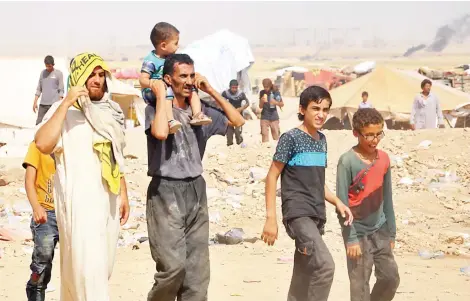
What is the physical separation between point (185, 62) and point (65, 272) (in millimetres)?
1352

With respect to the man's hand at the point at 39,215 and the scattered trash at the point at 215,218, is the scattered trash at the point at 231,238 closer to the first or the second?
the scattered trash at the point at 215,218

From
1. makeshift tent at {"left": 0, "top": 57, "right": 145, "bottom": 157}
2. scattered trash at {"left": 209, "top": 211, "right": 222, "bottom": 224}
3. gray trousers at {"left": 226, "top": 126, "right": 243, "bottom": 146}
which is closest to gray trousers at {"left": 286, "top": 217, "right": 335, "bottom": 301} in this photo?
scattered trash at {"left": 209, "top": 211, "right": 222, "bottom": 224}

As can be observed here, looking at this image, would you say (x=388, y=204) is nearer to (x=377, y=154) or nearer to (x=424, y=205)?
(x=377, y=154)

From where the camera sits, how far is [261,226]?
437 inches

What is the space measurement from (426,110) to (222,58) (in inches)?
405

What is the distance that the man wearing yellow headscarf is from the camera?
5.02 m

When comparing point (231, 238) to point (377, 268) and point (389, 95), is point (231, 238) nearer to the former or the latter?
point (377, 268)

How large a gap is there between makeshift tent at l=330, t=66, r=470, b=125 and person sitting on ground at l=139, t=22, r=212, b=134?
51.4 ft

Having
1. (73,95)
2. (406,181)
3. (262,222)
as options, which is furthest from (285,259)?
(406,181)

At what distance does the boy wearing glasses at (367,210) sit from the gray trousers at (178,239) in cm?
90

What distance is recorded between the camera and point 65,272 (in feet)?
16.9

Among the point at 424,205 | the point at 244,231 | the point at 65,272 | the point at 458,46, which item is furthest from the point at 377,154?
the point at 458,46

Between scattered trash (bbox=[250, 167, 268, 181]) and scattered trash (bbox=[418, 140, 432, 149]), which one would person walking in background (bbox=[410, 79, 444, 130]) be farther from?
scattered trash (bbox=[250, 167, 268, 181])

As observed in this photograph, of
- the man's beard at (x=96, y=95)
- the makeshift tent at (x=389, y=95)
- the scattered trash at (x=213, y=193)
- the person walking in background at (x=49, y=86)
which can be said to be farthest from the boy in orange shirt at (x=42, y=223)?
the makeshift tent at (x=389, y=95)
